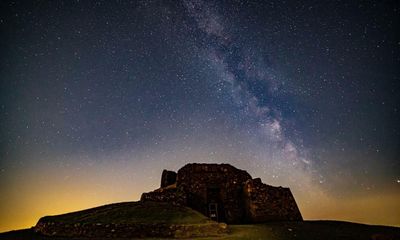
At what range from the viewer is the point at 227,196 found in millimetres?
17938

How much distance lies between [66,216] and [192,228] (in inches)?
303

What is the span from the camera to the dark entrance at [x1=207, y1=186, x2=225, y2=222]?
17250 millimetres

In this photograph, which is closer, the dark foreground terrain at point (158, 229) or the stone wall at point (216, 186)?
the dark foreground terrain at point (158, 229)

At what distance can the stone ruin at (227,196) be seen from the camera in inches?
627

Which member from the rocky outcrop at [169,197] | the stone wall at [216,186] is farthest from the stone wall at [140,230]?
the stone wall at [216,186]

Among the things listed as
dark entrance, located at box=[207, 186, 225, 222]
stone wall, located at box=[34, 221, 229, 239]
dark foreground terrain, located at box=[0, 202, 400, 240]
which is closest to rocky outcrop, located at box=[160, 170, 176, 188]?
dark entrance, located at box=[207, 186, 225, 222]

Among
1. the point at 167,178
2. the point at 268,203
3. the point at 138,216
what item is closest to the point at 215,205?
the point at 268,203

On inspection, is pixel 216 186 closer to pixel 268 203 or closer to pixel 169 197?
pixel 268 203

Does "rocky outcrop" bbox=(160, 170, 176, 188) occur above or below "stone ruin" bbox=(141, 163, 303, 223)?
above

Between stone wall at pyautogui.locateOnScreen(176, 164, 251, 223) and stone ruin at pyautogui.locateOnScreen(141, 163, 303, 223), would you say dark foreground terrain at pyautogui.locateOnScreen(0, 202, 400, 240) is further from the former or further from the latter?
stone wall at pyautogui.locateOnScreen(176, 164, 251, 223)

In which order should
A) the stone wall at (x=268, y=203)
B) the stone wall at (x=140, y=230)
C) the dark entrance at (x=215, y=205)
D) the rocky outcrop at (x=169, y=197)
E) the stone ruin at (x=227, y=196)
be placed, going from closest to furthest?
the stone wall at (x=140, y=230) < the rocky outcrop at (x=169, y=197) < the stone wall at (x=268, y=203) < the stone ruin at (x=227, y=196) < the dark entrance at (x=215, y=205)

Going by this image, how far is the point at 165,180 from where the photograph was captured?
22750 millimetres

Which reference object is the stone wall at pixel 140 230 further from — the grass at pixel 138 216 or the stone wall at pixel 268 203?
the stone wall at pixel 268 203

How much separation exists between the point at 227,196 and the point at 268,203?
10.4 ft
